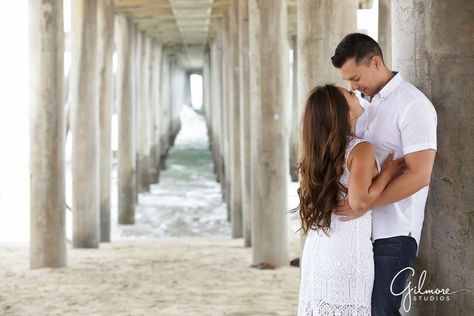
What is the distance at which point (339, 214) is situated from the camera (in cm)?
282

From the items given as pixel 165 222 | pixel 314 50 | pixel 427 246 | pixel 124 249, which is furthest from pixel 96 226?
pixel 427 246

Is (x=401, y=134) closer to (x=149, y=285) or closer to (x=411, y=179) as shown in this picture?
(x=411, y=179)

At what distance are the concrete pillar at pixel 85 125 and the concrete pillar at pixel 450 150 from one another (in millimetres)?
8606

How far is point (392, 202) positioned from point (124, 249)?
27.7ft

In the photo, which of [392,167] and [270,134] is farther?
[270,134]

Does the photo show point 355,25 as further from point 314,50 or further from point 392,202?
point 392,202

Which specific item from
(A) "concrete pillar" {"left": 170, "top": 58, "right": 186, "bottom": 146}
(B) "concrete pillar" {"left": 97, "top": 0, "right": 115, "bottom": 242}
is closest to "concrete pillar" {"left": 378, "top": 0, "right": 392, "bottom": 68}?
(B) "concrete pillar" {"left": 97, "top": 0, "right": 115, "bottom": 242}

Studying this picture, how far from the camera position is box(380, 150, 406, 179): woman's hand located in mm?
2793

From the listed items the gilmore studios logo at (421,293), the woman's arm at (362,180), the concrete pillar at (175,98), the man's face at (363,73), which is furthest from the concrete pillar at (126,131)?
the concrete pillar at (175,98)

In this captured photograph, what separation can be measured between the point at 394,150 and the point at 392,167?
8 centimetres

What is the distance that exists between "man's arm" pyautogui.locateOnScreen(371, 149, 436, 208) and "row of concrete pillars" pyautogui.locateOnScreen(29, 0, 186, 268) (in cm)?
640

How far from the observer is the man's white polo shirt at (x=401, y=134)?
9.07 feet

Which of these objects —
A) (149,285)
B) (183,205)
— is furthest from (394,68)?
(183,205)

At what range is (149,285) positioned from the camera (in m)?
7.72
